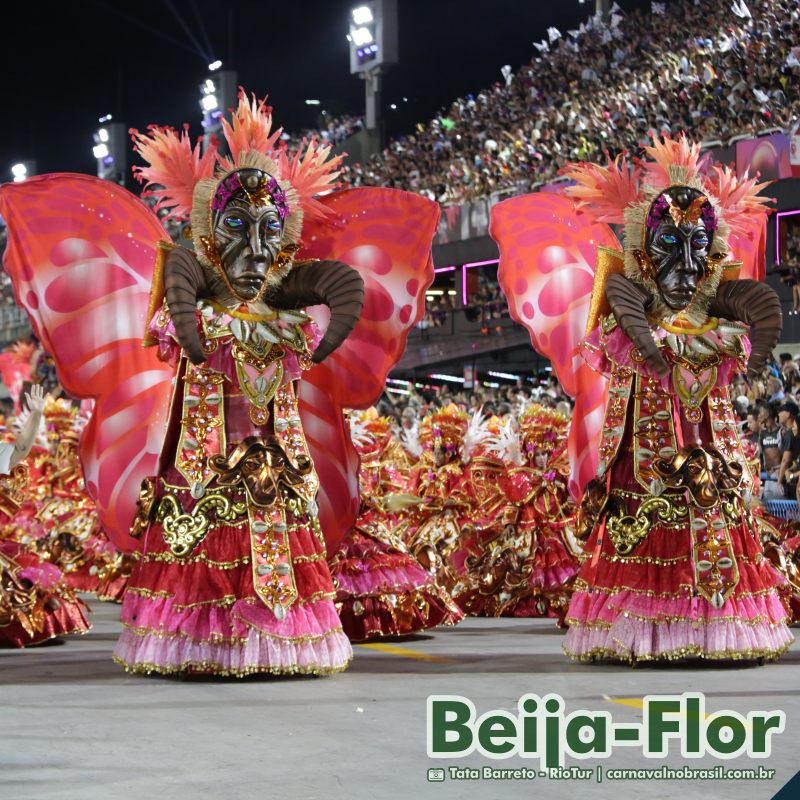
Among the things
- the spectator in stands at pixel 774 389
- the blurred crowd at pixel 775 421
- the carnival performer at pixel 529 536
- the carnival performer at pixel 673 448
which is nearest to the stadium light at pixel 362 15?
the blurred crowd at pixel 775 421

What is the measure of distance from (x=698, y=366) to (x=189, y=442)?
232 centimetres

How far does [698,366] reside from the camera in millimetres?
6082

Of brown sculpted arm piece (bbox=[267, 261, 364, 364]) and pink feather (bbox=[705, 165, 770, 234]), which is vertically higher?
pink feather (bbox=[705, 165, 770, 234])

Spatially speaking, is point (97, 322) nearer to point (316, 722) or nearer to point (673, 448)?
point (316, 722)

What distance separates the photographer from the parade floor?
3.53 metres

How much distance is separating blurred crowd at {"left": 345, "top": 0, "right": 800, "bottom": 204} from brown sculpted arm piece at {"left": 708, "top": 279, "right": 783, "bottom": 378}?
7.35 meters

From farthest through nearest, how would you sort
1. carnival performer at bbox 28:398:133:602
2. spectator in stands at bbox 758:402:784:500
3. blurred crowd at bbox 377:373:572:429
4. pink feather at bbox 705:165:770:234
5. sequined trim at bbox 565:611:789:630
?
blurred crowd at bbox 377:373:572:429 < spectator in stands at bbox 758:402:784:500 < carnival performer at bbox 28:398:133:602 < pink feather at bbox 705:165:770:234 < sequined trim at bbox 565:611:789:630

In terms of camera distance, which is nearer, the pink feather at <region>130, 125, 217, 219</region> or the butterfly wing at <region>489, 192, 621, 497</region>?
the pink feather at <region>130, 125, 217, 219</region>

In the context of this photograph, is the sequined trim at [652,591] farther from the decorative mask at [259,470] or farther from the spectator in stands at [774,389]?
the spectator in stands at [774,389]

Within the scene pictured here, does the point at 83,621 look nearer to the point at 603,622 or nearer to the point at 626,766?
the point at 603,622

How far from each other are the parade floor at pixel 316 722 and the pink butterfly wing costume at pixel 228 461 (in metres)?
0.20

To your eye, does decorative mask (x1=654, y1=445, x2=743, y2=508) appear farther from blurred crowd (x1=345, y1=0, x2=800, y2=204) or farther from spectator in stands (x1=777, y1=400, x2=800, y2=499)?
blurred crowd (x1=345, y1=0, x2=800, y2=204)

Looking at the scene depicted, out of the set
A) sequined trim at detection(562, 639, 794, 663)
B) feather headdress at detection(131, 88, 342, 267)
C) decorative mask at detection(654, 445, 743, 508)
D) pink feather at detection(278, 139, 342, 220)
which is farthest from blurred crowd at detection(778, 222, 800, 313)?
feather headdress at detection(131, 88, 342, 267)

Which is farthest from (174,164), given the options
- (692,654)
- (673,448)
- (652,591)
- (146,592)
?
(692,654)
